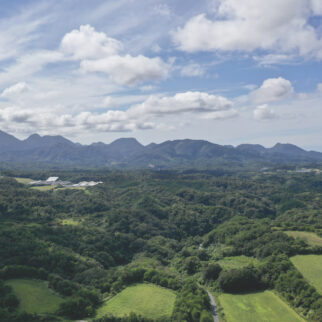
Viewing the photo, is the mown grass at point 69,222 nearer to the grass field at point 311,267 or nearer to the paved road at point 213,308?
the paved road at point 213,308

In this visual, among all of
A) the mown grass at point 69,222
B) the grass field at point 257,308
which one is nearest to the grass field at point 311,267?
the grass field at point 257,308

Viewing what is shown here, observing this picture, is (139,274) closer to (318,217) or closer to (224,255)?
(224,255)

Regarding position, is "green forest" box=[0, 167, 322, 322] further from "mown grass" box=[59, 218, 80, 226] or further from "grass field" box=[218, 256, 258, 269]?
"mown grass" box=[59, 218, 80, 226]

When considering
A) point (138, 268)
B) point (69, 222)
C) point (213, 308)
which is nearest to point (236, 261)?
point (213, 308)

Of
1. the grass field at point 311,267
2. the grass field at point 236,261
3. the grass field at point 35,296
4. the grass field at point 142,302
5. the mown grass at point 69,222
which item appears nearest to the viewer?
the grass field at point 35,296

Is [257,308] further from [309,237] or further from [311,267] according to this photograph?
[309,237]

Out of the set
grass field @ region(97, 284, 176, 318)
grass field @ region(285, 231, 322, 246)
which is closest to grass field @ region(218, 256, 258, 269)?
grass field @ region(285, 231, 322, 246)
